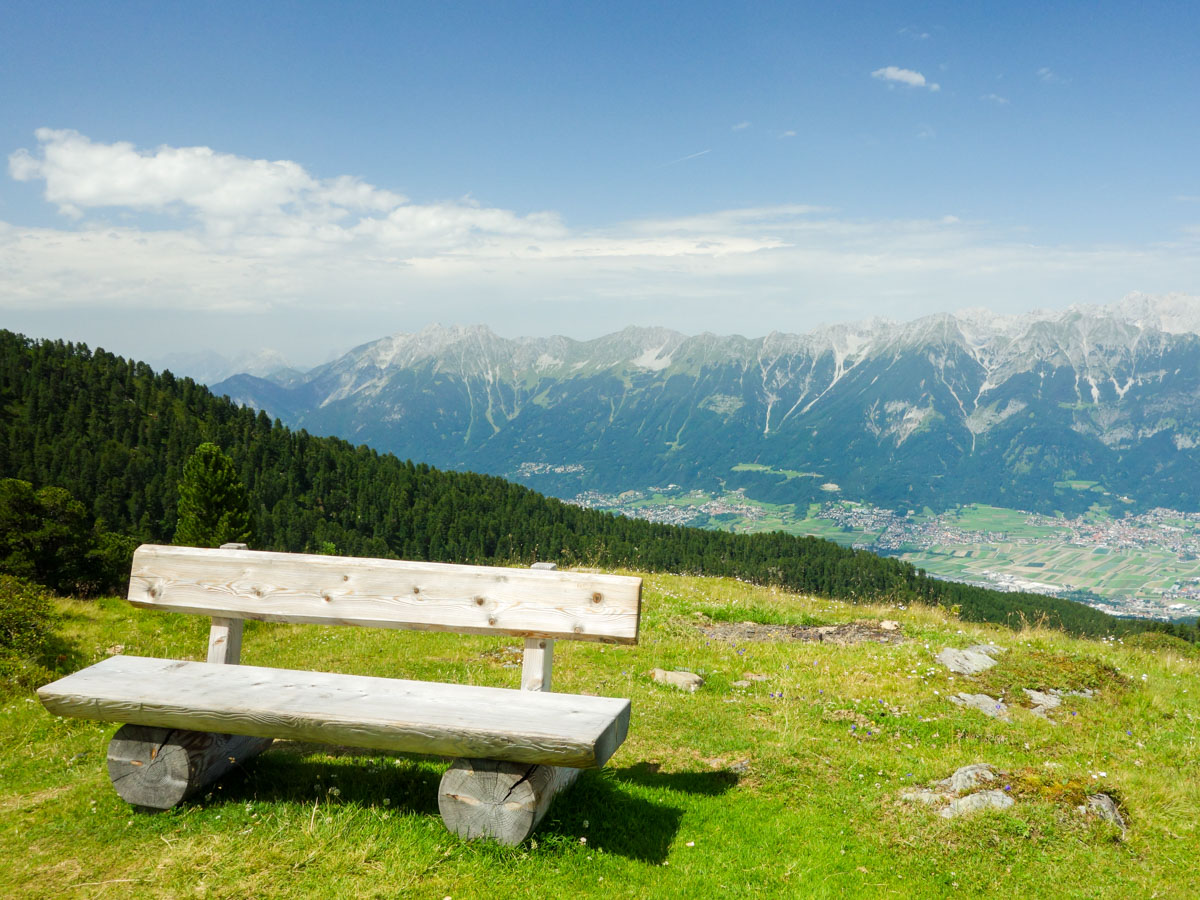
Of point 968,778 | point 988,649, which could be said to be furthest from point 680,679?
point 988,649

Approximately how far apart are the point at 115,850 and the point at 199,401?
158 metres

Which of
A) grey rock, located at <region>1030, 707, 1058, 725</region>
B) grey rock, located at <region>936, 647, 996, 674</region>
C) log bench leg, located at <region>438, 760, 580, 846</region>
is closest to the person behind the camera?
log bench leg, located at <region>438, 760, 580, 846</region>

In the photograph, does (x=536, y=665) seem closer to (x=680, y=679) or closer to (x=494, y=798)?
(x=494, y=798)

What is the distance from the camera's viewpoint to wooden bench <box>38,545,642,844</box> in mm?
5324

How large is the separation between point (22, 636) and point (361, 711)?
8732 mm

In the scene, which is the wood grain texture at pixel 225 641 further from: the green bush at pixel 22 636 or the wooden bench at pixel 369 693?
the green bush at pixel 22 636

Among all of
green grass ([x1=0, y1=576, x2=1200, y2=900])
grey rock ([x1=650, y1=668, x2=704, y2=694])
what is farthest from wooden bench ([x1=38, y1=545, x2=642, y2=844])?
grey rock ([x1=650, y1=668, x2=704, y2=694])

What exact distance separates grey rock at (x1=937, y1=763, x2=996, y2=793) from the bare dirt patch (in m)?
6.40

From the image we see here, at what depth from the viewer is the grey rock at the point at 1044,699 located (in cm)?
987

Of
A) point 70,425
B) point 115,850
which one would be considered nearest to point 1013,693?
point 115,850

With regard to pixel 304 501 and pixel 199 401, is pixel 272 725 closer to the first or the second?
pixel 304 501

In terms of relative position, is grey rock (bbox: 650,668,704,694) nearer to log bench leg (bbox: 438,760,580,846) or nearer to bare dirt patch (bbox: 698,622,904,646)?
bare dirt patch (bbox: 698,622,904,646)

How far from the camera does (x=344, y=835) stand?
561 cm

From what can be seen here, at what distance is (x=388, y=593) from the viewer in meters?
6.78
